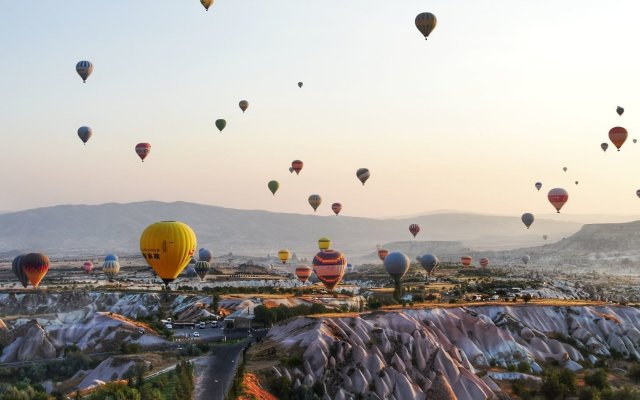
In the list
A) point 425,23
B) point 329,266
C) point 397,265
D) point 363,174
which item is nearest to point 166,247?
point 329,266

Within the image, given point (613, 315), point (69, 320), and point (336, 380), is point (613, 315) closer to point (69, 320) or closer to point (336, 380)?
point (336, 380)

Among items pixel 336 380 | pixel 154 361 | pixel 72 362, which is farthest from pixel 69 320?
pixel 336 380

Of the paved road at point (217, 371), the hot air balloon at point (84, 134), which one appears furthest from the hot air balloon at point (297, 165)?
the paved road at point (217, 371)

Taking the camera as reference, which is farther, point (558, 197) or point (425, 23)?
point (558, 197)

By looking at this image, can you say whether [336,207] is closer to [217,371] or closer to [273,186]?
[273,186]

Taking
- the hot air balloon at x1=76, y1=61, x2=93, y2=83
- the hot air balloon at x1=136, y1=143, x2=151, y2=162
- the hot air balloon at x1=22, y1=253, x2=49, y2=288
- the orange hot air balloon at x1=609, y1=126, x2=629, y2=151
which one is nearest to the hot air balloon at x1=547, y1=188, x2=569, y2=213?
the orange hot air balloon at x1=609, y1=126, x2=629, y2=151

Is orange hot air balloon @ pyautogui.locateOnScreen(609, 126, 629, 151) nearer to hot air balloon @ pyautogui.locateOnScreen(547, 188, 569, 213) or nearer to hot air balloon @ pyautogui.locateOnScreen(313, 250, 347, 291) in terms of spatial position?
hot air balloon @ pyautogui.locateOnScreen(547, 188, 569, 213)
